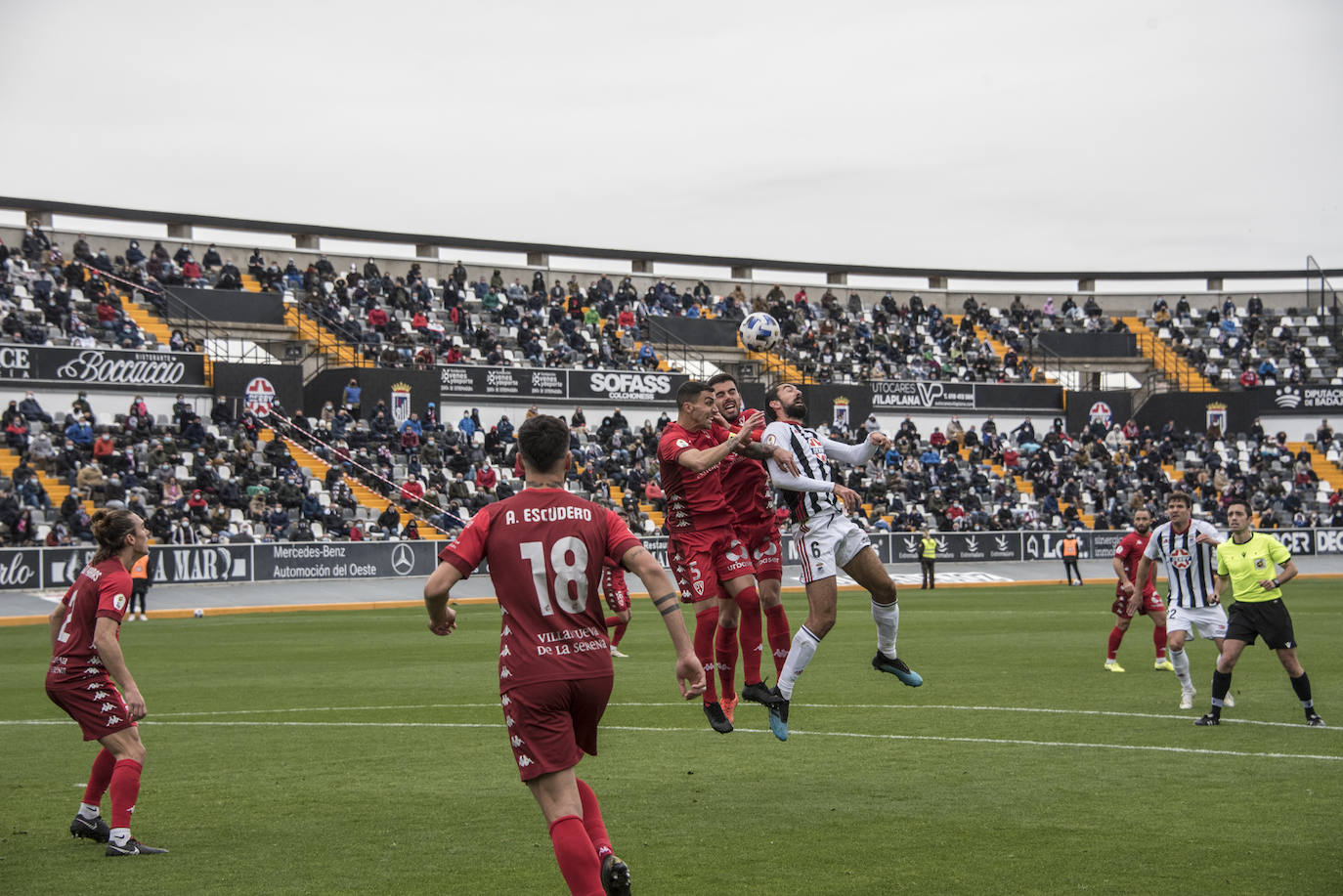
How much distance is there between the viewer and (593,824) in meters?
6.87

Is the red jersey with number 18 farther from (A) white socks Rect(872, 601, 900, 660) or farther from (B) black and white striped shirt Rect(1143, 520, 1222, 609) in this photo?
(B) black and white striped shirt Rect(1143, 520, 1222, 609)

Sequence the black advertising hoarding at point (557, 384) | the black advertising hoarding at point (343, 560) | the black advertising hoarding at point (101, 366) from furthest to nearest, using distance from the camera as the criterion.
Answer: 1. the black advertising hoarding at point (557, 384)
2. the black advertising hoarding at point (101, 366)
3. the black advertising hoarding at point (343, 560)

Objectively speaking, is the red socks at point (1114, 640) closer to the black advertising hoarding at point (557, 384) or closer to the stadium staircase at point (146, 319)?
the black advertising hoarding at point (557, 384)

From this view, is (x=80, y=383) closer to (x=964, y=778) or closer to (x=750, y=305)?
(x=750, y=305)

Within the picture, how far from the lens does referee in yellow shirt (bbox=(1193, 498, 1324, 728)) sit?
1416 centimetres

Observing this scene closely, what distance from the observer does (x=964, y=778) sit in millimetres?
11250

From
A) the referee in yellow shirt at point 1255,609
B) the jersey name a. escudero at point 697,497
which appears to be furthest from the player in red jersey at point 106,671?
the referee in yellow shirt at point 1255,609

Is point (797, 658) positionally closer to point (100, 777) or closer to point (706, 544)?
point (706, 544)

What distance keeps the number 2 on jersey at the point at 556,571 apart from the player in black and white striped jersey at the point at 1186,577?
1065 centimetres

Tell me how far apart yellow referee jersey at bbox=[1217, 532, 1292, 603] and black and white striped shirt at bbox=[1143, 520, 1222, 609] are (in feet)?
3.45

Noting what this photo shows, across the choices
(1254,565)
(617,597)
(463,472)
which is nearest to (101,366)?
(463,472)

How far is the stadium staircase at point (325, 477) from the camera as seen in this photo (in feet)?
137

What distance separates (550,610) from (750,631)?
17.5ft

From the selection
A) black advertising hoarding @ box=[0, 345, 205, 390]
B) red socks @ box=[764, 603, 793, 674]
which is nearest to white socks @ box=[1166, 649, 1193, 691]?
red socks @ box=[764, 603, 793, 674]
